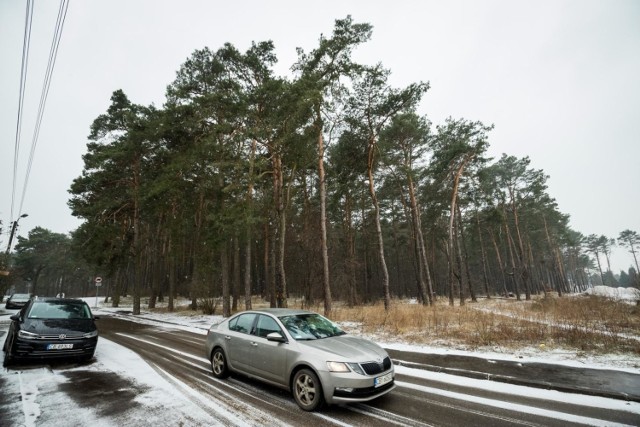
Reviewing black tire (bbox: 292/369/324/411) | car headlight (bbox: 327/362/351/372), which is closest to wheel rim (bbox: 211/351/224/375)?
black tire (bbox: 292/369/324/411)

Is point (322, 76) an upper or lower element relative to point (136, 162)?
upper

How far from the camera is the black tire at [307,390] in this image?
4.45 m

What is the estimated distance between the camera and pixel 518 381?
5.73 metres

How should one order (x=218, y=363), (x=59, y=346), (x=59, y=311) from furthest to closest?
(x=59, y=311)
(x=59, y=346)
(x=218, y=363)

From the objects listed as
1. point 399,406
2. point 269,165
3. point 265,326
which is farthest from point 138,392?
point 269,165

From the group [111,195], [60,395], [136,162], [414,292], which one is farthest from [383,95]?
[414,292]

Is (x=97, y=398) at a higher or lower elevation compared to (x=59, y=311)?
lower

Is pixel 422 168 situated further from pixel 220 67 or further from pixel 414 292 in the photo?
pixel 414 292

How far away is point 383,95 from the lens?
16984 millimetres

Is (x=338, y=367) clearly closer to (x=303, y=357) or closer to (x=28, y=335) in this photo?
(x=303, y=357)

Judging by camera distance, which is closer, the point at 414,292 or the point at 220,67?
the point at 220,67

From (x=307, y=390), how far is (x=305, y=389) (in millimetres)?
41

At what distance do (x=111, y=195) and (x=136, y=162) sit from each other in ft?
10.2

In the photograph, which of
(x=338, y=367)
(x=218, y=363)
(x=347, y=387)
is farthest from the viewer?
(x=218, y=363)
